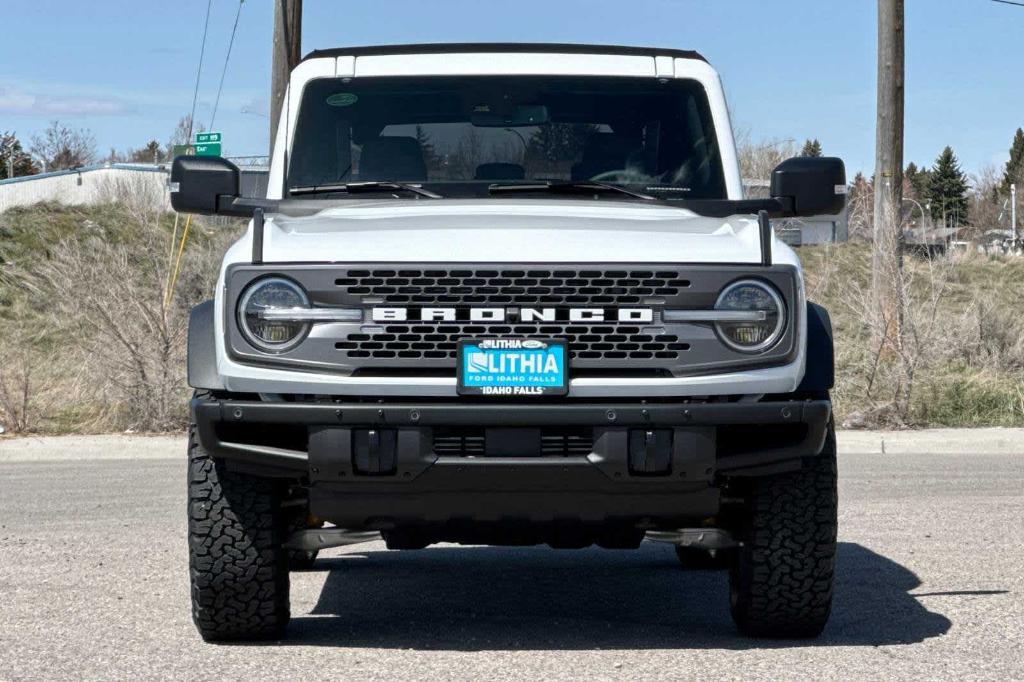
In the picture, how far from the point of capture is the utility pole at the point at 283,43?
17000mm

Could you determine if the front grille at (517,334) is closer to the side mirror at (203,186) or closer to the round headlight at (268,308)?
the round headlight at (268,308)

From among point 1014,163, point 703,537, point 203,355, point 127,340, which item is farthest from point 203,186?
point 1014,163

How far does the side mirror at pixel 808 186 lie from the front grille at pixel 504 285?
4.07ft

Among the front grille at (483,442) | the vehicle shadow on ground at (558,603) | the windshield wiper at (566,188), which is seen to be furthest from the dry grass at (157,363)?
the front grille at (483,442)

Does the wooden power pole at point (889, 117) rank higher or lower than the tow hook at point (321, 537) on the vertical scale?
higher

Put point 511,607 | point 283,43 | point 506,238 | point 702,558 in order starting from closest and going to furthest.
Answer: point 506,238
point 511,607
point 702,558
point 283,43

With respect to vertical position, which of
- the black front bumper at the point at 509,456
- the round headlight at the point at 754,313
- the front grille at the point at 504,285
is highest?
the front grille at the point at 504,285

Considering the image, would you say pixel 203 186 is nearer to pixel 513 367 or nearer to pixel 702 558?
pixel 513 367

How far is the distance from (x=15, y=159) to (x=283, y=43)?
195 feet

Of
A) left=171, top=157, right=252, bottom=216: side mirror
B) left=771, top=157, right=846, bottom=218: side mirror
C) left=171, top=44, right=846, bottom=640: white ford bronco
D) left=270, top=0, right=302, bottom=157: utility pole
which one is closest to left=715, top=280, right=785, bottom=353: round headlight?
left=171, top=44, right=846, bottom=640: white ford bronco

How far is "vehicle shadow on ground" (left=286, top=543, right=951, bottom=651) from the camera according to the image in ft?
18.9

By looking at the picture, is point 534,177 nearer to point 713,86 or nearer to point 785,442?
point 713,86

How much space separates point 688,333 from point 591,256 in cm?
40

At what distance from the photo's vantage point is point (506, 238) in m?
5.13
